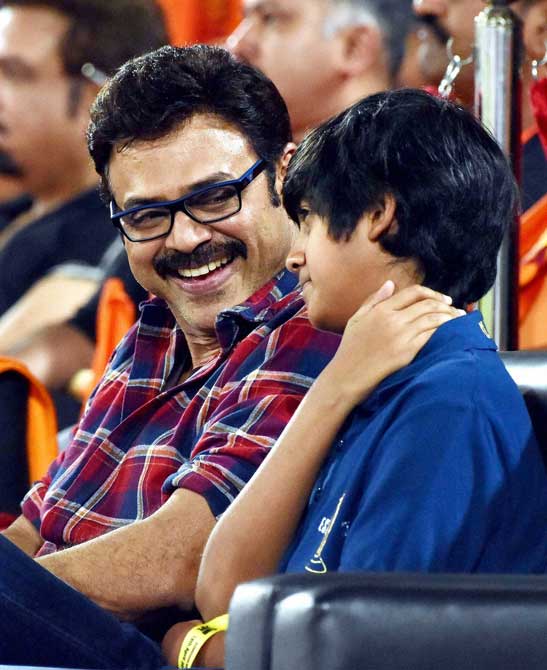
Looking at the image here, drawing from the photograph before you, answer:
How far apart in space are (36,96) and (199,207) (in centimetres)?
202

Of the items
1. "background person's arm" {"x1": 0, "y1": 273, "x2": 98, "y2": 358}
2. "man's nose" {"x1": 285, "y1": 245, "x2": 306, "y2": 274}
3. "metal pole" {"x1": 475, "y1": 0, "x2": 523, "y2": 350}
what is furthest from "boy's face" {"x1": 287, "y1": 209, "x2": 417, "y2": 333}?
"background person's arm" {"x1": 0, "y1": 273, "x2": 98, "y2": 358}

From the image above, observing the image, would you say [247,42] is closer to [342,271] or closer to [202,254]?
[202,254]

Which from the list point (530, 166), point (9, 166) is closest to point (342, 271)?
point (530, 166)

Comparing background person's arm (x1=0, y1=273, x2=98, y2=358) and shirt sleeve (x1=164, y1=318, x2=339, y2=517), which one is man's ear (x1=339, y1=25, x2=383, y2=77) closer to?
background person's arm (x1=0, y1=273, x2=98, y2=358)

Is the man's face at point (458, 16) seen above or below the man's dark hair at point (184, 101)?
below

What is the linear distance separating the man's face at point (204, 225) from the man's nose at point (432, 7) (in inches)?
37.6

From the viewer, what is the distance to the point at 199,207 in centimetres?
157

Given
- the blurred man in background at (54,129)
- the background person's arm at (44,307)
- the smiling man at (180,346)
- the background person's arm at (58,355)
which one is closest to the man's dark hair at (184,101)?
the smiling man at (180,346)

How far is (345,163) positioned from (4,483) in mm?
940

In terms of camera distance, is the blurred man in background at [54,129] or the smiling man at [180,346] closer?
the smiling man at [180,346]

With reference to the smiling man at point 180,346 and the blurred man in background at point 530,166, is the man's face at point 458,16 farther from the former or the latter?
the smiling man at point 180,346

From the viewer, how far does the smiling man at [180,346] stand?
1.40m

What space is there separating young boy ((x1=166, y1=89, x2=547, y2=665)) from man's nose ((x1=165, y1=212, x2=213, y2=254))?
23 centimetres

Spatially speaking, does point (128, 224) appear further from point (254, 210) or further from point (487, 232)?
point (487, 232)
